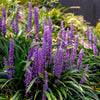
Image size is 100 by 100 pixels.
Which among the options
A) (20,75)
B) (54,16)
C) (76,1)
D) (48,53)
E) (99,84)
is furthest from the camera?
(76,1)

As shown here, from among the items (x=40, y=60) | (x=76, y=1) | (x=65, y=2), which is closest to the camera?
(x=40, y=60)

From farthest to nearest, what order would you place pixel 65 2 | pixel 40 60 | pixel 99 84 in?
1. pixel 65 2
2. pixel 99 84
3. pixel 40 60

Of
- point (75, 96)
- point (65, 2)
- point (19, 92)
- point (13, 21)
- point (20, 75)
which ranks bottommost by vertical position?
point (75, 96)

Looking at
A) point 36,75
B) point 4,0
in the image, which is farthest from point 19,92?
point 4,0

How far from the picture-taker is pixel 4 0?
249cm

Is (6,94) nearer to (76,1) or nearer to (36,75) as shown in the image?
(36,75)

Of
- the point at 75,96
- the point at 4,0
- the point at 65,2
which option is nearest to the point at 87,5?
the point at 65,2

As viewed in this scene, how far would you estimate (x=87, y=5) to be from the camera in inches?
414

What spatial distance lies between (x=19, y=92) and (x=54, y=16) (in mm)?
3280

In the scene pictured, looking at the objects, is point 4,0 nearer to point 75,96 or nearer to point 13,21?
point 13,21

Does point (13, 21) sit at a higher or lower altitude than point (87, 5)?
lower

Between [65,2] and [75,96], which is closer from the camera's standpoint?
[75,96]

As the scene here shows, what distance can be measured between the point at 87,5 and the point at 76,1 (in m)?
1.44

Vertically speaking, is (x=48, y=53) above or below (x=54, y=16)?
below
